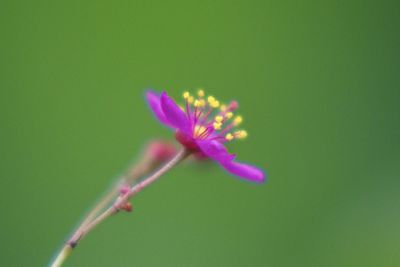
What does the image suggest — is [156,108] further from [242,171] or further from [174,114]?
[242,171]

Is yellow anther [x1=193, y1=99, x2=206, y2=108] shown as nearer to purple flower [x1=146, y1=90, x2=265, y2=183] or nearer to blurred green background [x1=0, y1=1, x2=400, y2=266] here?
purple flower [x1=146, y1=90, x2=265, y2=183]

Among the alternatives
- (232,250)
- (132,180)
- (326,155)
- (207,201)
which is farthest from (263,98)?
(132,180)

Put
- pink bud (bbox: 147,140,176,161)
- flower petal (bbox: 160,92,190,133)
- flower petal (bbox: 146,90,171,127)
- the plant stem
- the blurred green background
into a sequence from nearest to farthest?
the plant stem < flower petal (bbox: 160,92,190,133) < flower petal (bbox: 146,90,171,127) < pink bud (bbox: 147,140,176,161) < the blurred green background

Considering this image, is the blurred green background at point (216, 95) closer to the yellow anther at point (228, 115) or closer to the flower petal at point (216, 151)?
the yellow anther at point (228, 115)

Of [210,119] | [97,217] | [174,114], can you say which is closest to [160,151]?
[210,119]

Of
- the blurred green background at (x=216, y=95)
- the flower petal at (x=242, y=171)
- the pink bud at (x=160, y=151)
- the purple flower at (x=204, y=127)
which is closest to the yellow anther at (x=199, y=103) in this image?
the purple flower at (x=204, y=127)

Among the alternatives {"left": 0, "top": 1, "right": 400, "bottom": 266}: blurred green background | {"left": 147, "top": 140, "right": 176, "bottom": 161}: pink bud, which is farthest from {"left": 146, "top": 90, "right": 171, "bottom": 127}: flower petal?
{"left": 0, "top": 1, "right": 400, "bottom": 266}: blurred green background

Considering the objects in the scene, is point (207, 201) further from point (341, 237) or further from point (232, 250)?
point (341, 237)
